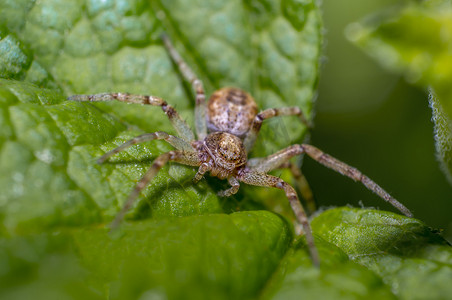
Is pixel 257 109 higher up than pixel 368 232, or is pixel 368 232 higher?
pixel 257 109

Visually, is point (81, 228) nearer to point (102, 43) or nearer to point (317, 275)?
point (317, 275)

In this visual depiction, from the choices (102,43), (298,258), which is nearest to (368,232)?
(298,258)

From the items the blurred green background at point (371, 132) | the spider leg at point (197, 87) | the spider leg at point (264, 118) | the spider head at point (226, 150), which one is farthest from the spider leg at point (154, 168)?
the blurred green background at point (371, 132)

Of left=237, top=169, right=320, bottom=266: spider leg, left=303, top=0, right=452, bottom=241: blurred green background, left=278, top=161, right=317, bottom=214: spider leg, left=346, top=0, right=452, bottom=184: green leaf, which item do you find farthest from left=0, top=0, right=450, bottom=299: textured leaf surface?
left=346, top=0, right=452, bottom=184: green leaf

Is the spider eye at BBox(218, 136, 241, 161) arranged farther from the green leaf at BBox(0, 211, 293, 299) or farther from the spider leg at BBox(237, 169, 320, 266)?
the green leaf at BBox(0, 211, 293, 299)

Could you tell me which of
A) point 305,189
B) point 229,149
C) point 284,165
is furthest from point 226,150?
point 305,189

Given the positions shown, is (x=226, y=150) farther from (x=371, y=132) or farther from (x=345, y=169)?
(x=371, y=132)

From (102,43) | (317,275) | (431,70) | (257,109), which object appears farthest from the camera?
(257,109)
